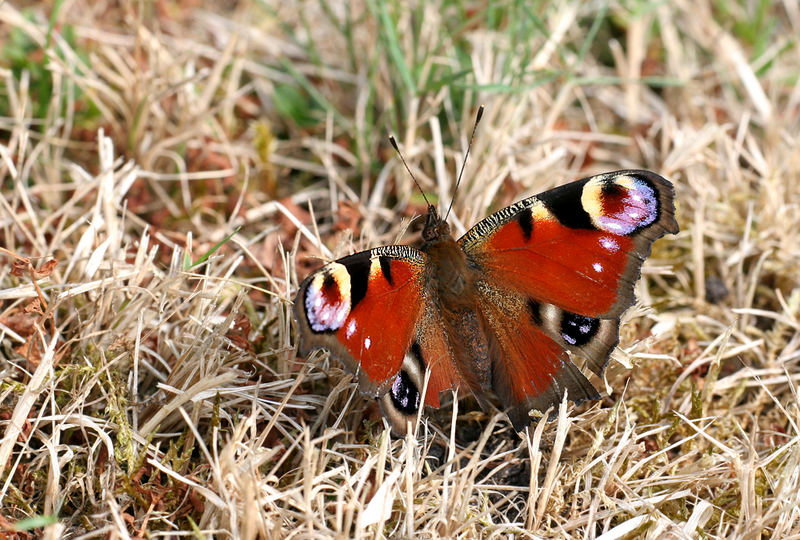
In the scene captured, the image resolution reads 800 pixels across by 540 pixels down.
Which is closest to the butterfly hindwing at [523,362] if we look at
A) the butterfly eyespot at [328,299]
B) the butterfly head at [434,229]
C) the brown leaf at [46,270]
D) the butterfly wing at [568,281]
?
the butterfly wing at [568,281]

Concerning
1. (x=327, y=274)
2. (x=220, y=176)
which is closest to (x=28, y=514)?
(x=327, y=274)

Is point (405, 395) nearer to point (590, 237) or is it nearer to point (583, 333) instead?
point (583, 333)

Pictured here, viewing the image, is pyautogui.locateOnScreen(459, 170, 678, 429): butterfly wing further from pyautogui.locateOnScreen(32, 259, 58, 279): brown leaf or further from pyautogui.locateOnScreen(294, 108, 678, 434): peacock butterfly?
pyautogui.locateOnScreen(32, 259, 58, 279): brown leaf

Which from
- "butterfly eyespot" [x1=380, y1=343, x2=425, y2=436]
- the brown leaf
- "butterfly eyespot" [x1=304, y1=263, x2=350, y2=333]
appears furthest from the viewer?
the brown leaf

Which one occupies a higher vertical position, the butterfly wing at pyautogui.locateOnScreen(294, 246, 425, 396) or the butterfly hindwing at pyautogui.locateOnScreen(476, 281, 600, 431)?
the butterfly wing at pyautogui.locateOnScreen(294, 246, 425, 396)

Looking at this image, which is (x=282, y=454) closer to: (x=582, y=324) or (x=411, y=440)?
(x=411, y=440)

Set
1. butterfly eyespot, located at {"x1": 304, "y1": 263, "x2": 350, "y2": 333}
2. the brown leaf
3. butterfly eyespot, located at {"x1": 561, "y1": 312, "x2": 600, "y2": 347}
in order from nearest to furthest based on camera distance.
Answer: butterfly eyespot, located at {"x1": 304, "y1": 263, "x2": 350, "y2": 333}
butterfly eyespot, located at {"x1": 561, "y1": 312, "x2": 600, "y2": 347}
the brown leaf

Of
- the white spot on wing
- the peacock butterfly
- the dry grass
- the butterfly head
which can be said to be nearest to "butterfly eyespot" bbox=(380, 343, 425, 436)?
the peacock butterfly
